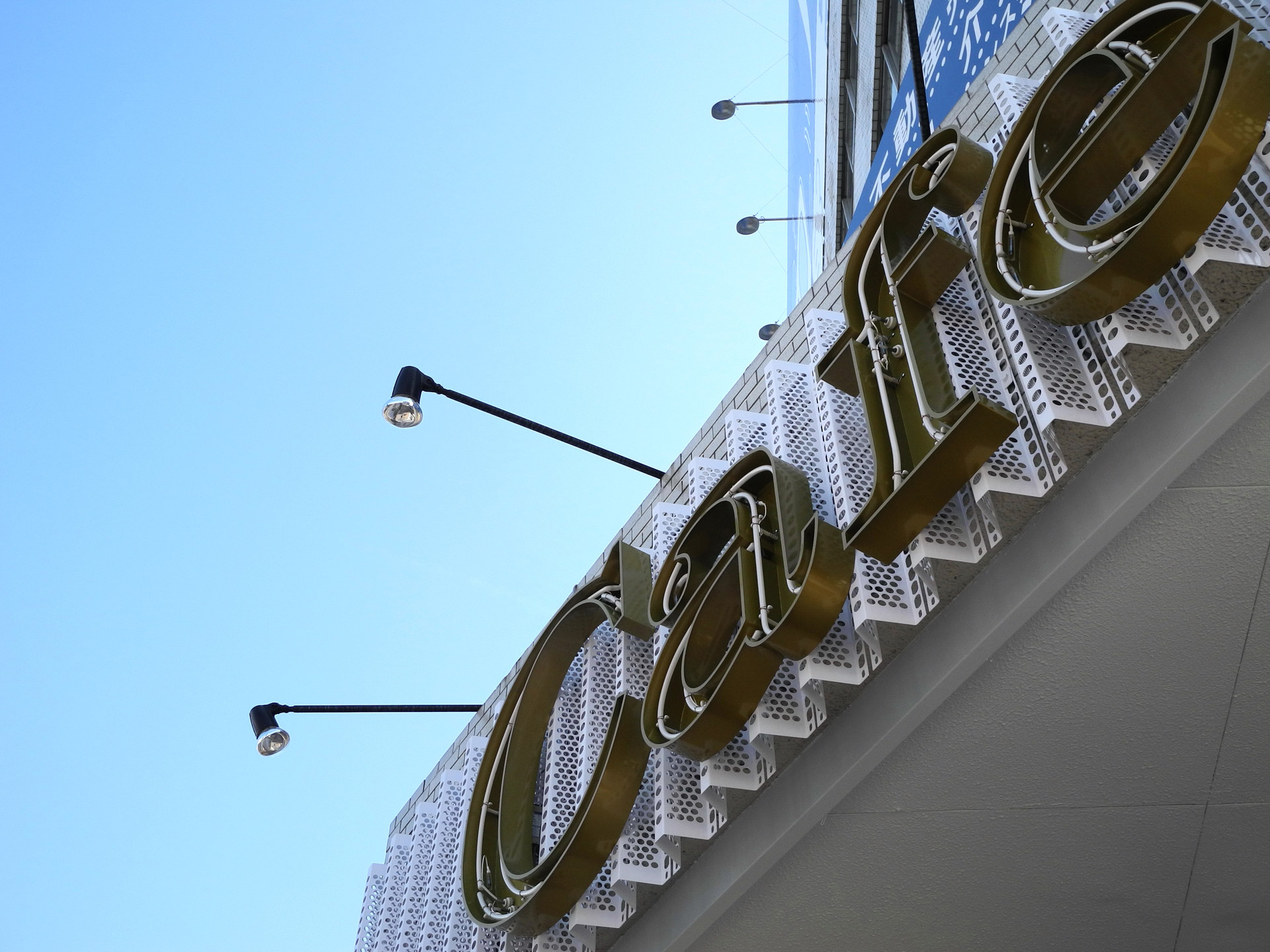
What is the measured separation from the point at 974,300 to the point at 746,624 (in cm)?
125

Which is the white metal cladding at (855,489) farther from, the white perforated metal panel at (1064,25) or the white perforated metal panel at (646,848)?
the white perforated metal panel at (1064,25)

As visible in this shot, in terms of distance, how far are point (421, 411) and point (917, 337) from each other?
3.39 meters

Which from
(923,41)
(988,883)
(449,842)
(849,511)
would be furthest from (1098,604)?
(923,41)

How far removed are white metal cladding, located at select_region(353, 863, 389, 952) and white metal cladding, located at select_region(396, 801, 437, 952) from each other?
0.59 m

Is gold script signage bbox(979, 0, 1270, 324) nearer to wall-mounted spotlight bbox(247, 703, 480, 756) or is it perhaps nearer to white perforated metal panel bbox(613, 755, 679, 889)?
white perforated metal panel bbox(613, 755, 679, 889)

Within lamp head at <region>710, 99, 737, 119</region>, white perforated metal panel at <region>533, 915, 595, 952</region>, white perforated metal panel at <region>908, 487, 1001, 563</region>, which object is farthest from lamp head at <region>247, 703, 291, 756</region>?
lamp head at <region>710, 99, 737, 119</region>

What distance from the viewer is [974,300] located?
3.87m

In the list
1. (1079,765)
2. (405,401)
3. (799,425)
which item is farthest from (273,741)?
(1079,765)

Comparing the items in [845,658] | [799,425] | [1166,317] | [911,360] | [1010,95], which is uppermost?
[1010,95]

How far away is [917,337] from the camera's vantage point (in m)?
3.86

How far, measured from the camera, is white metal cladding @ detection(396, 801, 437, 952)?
671 cm

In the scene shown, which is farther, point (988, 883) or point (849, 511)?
point (988, 883)

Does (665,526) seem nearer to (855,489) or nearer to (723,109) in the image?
(855,489)

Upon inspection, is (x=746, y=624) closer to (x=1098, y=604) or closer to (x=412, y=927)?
(x=1098, y=604)
